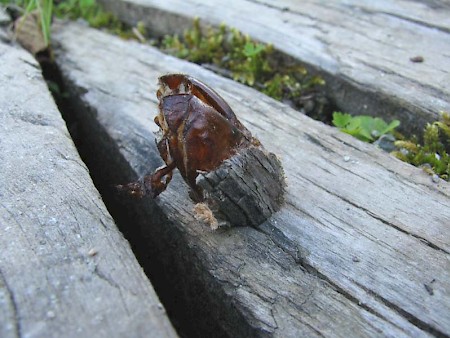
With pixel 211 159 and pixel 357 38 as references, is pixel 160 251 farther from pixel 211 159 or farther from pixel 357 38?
pixel 357 38

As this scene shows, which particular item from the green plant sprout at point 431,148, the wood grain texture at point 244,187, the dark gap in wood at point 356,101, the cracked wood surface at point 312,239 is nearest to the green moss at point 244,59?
the dark gap in wood at point 356,101

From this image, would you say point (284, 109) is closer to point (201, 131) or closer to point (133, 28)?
point (201, 131)

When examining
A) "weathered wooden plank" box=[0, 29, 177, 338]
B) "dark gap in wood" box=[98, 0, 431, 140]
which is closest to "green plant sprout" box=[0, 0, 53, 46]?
"dark gap in wood" box=[98, 0, 431, 140]

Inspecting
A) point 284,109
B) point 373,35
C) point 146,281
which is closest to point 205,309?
point 146,281

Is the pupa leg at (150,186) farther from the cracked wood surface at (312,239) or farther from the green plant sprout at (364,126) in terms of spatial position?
the green plant sprout at (364,126)

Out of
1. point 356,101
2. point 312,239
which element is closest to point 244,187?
point 312,239

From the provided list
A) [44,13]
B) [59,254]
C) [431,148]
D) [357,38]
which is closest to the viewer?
[59,254]
